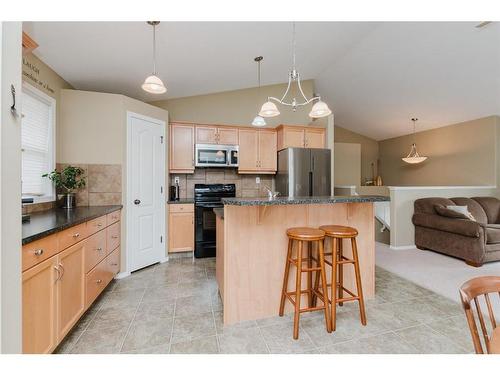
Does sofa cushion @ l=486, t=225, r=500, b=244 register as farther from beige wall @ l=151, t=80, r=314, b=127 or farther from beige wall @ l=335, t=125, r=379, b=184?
beige wall @ l=335, t=125, r=379, b=184

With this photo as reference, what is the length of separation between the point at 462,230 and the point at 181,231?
4313mm

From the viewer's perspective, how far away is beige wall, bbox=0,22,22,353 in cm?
75

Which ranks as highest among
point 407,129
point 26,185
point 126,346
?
point 407,129

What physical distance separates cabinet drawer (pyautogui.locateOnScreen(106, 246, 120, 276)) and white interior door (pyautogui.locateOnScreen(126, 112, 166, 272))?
0.16 m

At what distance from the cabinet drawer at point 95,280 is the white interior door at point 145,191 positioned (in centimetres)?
60

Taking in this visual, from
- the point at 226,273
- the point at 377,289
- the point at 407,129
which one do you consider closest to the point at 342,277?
the point at 377,289

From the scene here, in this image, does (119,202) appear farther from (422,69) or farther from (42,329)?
(422,69)

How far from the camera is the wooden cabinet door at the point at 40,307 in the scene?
1227 millimetres

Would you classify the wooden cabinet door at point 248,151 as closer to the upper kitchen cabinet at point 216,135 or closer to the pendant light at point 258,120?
the upper kitchen cabinet at point 216,135

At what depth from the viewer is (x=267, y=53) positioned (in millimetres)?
3299

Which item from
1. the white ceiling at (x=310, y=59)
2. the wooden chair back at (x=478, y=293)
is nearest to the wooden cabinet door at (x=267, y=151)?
the white ceiling at (x=310, y=59)

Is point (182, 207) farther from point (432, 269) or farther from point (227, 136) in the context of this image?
point (432, 269)

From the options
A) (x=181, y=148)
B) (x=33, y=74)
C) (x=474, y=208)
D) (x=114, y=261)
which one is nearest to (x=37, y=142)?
(x=33, y=74)

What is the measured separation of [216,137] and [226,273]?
2.70 meters
